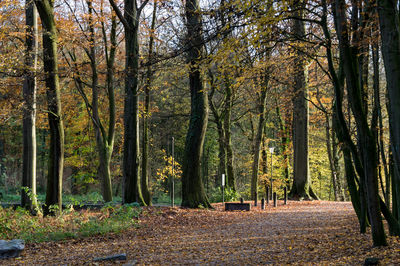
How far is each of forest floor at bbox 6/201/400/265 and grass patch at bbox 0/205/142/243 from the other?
1.16ft

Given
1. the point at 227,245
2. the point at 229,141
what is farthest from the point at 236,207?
the point at 229,141

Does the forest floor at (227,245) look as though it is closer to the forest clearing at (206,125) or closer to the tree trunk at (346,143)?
the forest clearing at (206,125)

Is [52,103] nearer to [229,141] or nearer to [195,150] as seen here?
[195,150]

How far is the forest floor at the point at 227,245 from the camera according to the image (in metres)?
5.90

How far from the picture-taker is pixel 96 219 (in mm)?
9852

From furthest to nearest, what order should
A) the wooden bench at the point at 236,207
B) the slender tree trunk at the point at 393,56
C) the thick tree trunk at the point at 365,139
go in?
1. the wooden bench at the point at 236,207
2. the thick tree trunk at the point at 365,139
3. the slender tree trunk at the point at 393,56

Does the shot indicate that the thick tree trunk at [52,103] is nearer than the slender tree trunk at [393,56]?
No

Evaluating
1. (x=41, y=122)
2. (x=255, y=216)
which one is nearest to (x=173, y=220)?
(x=255, y=216)

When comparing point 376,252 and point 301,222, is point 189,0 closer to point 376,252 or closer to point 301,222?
point 301,222

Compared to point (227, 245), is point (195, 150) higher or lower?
higher

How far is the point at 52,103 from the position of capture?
35.4ft

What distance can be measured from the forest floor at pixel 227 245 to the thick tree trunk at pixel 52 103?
279 centimetres

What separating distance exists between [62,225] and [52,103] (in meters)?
3.55

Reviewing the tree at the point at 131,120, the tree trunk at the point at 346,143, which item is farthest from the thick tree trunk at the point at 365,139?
the tree at the point at 131,120
